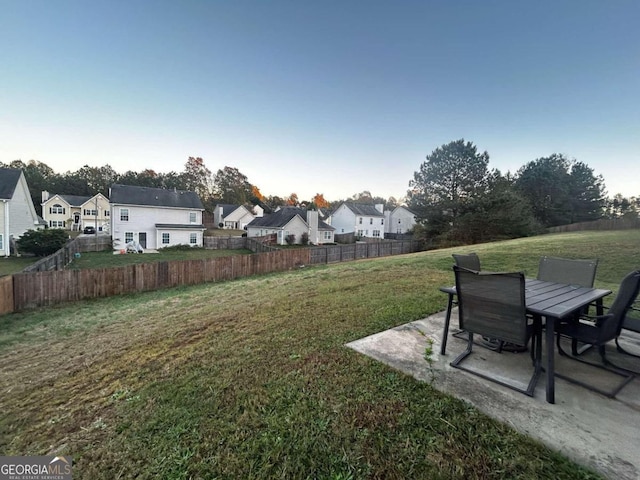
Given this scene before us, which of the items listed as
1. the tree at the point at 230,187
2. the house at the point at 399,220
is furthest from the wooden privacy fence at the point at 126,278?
the tree at the point at 230,187

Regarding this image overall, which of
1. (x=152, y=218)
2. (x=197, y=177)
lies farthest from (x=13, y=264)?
(x=197, y=177)

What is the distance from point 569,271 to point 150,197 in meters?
29.6

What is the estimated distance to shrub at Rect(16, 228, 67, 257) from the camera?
57.2 ft

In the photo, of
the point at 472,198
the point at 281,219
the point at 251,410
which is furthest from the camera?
the point at 281,219

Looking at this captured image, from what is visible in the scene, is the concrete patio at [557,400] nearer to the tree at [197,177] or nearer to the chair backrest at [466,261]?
the chair backrest at [466,261]

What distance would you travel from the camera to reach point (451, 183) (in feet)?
84.7

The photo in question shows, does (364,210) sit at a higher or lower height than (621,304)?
higher

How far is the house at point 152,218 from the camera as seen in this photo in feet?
75.6

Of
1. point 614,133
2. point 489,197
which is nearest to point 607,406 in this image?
point 614,133

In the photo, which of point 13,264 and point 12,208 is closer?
point 13,264

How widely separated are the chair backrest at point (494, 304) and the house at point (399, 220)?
4316 cm

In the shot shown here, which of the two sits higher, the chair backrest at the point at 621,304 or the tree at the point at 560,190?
the tree at the point at 560,190

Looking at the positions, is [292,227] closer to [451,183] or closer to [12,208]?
[451,183]

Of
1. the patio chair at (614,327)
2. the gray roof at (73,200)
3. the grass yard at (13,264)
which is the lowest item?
the grass yard at (13,264)
